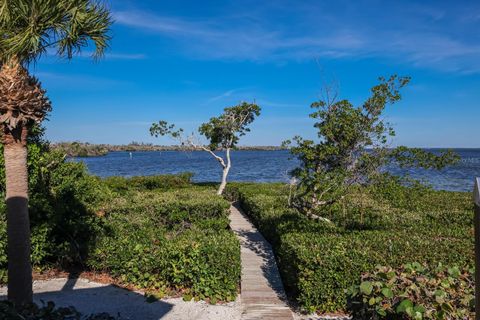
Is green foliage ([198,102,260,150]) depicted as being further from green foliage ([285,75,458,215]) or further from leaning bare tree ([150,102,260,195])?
green foliage ([285,75,458,215])

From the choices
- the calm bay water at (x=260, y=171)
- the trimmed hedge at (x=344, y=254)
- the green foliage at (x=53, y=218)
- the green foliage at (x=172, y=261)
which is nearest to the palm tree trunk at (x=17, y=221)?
the green foliage at (x=172, y=261)

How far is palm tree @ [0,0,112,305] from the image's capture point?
213 inches

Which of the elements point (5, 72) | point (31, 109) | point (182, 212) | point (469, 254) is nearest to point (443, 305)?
point (469, 254)

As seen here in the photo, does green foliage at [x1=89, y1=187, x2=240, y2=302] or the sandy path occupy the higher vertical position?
green foliage at [x1=89, y1=187, x2=240, y2=302]

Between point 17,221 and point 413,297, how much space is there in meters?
5.18

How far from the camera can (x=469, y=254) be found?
23.2ft

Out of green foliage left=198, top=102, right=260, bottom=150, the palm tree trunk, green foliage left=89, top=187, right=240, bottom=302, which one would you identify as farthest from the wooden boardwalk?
green foliage left=198, top=102, right=260, bottom=150

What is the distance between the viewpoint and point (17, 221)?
5582 millimetres

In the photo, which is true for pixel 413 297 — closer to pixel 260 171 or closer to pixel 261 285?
pixel 261 285

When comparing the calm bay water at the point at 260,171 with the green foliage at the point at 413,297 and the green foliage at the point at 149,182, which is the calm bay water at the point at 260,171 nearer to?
the green foliage at the point at 149,182

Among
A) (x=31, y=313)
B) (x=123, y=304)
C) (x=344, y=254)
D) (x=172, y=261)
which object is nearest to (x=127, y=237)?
(x=172, y=261)

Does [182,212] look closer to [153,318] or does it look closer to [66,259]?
[66,259]

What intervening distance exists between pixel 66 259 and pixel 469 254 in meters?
8.88

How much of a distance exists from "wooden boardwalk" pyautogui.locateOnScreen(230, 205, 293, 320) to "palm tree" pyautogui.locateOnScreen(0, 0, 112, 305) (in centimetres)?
377
